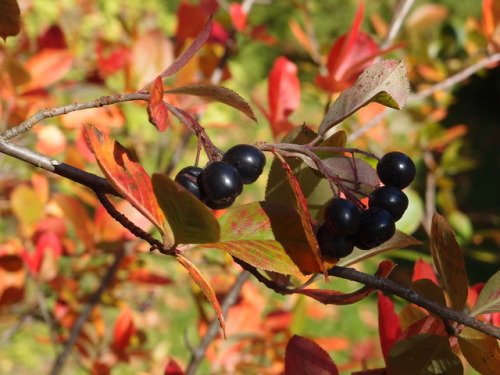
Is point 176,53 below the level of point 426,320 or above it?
above

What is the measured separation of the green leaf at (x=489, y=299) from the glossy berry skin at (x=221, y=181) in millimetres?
251

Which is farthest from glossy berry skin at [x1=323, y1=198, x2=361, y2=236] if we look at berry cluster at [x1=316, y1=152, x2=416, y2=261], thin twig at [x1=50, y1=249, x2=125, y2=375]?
thin twig at [x1=50, y1=249, x2=125, y2=375]

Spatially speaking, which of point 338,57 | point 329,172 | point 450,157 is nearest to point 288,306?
point 450,157

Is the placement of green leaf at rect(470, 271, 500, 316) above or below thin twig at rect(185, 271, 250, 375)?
below

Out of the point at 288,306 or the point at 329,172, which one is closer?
the point at 329,172

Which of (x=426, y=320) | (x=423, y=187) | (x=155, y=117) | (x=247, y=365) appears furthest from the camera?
(x=423, y=187)

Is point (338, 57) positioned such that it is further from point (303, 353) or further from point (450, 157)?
point (450, 157)

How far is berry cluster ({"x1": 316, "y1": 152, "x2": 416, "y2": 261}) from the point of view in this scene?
1.41 ft

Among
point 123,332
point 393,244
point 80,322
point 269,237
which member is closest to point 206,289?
point 269,237

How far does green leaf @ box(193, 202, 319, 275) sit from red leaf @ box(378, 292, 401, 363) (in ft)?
0.53

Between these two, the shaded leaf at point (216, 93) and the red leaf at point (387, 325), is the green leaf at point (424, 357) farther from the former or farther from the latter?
the shaded leaf at point (216, 93)

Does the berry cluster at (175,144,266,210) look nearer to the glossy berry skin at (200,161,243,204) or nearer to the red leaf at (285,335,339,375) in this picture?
the glossy berry skin at (200,161,243,204)

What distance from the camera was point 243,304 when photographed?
1178mm

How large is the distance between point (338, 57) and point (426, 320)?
0.53 m
